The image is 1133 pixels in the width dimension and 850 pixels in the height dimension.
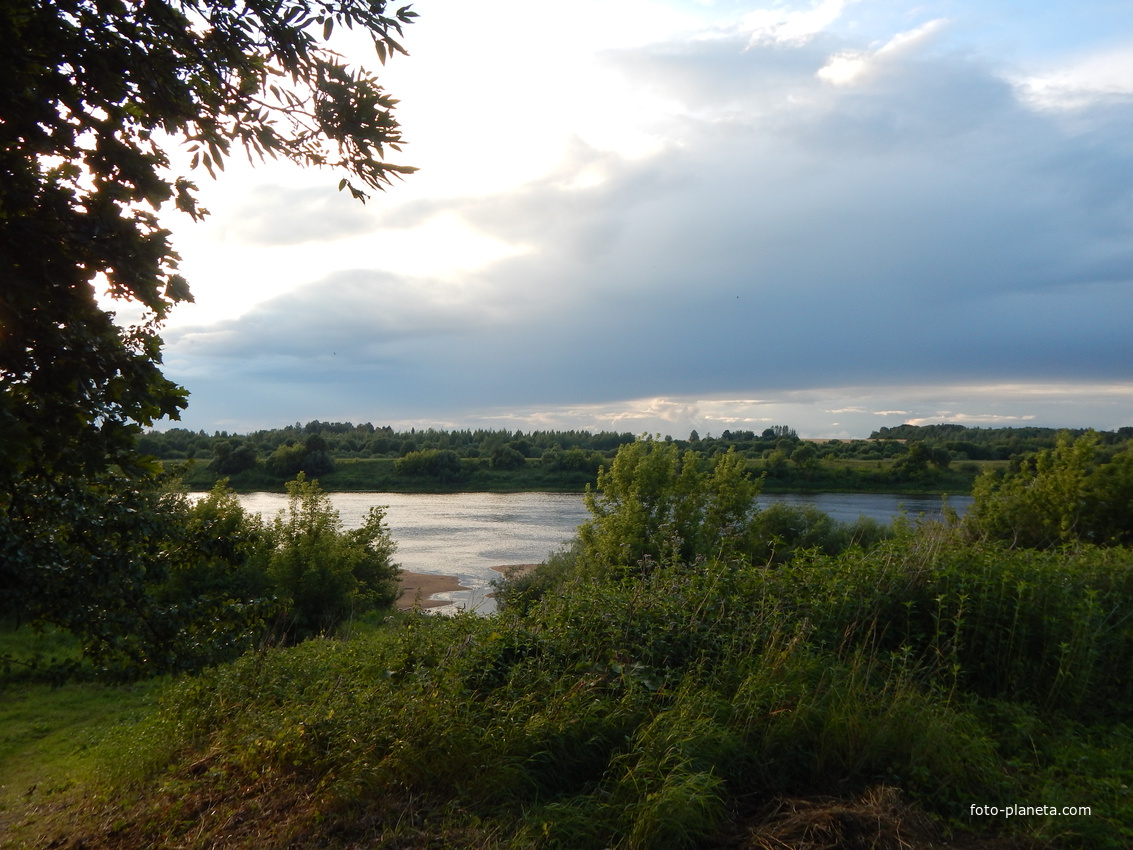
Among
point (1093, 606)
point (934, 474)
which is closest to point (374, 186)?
point (1093, 606)

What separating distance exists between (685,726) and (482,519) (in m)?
46.8

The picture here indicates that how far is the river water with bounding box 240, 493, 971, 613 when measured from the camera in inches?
1356

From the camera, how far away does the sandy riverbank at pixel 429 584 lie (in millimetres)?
26781

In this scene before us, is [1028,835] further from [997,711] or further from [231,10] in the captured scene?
[231,10]

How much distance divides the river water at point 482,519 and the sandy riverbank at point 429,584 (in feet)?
1.75

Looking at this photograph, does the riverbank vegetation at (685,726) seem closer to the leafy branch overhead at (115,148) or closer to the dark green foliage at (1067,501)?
the leafy branch overhead at (115,148)

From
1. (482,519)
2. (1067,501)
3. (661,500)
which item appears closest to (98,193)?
(1067,501)

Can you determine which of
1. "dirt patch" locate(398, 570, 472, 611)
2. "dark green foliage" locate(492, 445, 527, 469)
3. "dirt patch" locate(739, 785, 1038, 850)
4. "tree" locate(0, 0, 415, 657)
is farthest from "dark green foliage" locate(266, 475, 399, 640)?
"dark green foliage" locate(492, 445, 527, 469)

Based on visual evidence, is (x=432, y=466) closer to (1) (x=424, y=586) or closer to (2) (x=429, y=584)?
(2) (x=429, y=584)

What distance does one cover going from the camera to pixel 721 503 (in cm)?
2603

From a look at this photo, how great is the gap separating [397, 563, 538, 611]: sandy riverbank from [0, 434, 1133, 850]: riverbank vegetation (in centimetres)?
1912

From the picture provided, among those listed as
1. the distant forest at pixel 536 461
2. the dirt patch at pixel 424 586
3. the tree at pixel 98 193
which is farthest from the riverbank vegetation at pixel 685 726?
the distant forest at pixel 536 461

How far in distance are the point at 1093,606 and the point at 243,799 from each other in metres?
6.70

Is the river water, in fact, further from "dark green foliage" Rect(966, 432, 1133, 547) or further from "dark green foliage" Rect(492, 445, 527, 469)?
"dark green foliage" Rect(492, 445, 527, 469)
